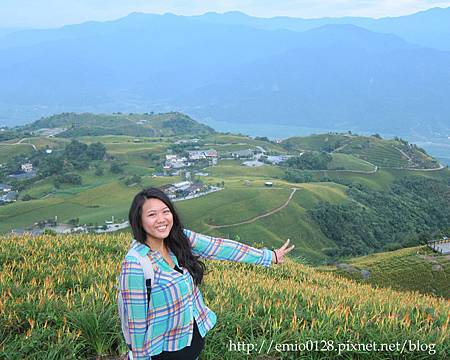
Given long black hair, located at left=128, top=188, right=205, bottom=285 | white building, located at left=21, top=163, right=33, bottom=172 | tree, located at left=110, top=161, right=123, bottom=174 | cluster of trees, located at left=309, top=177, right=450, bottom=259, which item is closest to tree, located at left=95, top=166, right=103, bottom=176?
tree, located at left=110, top=161, right=123, bottom=174

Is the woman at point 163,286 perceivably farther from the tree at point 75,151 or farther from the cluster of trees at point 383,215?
the tree at point 75,151

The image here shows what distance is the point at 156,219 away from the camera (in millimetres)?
3375

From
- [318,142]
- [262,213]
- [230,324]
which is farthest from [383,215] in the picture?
[230,324]

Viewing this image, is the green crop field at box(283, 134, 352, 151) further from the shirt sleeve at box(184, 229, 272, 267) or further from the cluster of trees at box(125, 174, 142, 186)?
the shirt sleeve at box(184, 229, 272, 267)

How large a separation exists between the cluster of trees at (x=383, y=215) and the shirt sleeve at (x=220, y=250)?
52.9m

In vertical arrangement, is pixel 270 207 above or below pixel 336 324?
below

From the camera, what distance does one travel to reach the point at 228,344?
4.51 metres

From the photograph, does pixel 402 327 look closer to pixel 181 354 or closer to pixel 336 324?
pixel 336 324

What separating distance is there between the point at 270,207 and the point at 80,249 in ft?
224

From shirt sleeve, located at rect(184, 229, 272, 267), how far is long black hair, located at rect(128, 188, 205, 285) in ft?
0.35

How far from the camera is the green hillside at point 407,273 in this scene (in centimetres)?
2852

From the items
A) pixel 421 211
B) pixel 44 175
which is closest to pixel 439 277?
pixel 421 211

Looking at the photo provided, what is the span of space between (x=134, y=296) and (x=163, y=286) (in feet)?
0.80

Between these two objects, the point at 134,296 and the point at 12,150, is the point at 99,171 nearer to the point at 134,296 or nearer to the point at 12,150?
the point at 12,150
